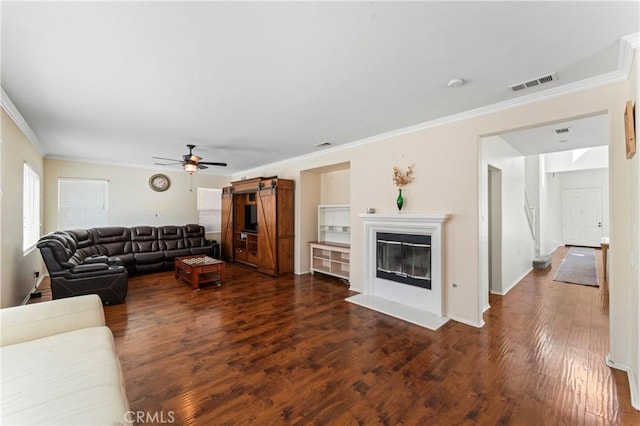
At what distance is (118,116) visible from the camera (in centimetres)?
345

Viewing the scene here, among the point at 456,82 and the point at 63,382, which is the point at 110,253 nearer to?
the point at 63,382

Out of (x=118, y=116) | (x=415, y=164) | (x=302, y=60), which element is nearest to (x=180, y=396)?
(x=302, y=60)

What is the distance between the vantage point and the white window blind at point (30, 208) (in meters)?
4.12

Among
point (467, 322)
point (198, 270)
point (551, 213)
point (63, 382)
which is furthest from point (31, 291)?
point (551, 213)

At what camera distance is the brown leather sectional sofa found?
12.4 ft

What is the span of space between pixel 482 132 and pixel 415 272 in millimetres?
2049

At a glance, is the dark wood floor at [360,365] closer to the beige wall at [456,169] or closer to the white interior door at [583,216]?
the beige wall at [456,169]

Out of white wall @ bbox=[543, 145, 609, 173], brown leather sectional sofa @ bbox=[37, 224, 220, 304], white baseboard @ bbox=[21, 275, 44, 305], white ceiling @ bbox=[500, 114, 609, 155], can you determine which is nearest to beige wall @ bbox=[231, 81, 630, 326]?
white ceiling @ bbox=[500, 114, 609, 155]

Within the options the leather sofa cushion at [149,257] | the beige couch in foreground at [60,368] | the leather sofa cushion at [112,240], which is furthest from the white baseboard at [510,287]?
the leather sofa cushion at [112,240]

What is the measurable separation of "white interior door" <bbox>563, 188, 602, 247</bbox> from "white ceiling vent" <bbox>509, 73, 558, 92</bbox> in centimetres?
1027

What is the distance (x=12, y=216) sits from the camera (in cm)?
335

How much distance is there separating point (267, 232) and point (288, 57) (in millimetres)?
4412

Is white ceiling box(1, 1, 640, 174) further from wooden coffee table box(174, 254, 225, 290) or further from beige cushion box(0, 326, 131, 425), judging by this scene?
wooden coffee table box(174, 254, 225, 290)

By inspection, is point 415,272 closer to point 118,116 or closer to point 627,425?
point 627,425
